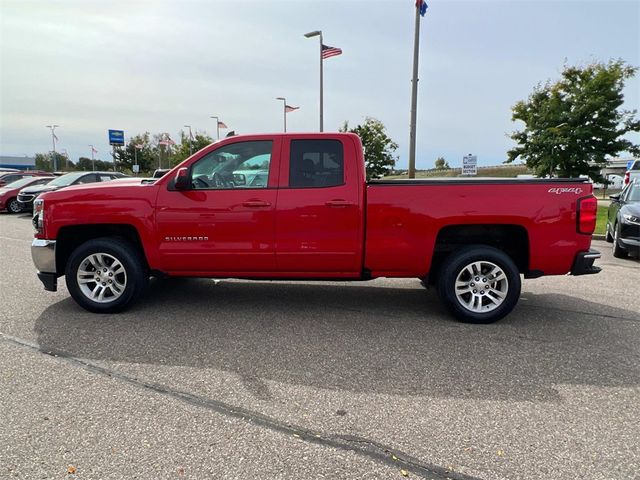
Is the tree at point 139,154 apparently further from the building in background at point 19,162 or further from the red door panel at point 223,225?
the red door panel at point 223,225

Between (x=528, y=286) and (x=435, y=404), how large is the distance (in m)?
4.01

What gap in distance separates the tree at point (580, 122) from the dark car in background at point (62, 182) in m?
16.9

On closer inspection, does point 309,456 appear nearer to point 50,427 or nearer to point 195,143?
point 50,427

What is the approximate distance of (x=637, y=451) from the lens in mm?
2488

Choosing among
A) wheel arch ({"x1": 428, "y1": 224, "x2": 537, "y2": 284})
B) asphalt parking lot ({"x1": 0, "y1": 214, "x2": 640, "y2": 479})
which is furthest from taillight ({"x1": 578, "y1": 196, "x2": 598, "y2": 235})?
asphalt parking lot ({"x1": 0, "y1": 214, "x2": 640, "y2": 479})

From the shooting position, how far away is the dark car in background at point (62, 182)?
1511 centimetres

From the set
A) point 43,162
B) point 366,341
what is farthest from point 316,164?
point 43,162

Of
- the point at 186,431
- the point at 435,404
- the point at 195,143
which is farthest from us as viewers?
the point at 195,143

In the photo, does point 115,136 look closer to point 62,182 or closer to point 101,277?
point 62,182

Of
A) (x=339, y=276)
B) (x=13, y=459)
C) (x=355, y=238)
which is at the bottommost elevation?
(x=13, y=459)

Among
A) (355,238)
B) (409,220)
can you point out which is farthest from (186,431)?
(409,220)

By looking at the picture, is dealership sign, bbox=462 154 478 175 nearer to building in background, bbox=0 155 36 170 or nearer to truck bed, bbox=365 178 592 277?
truck bed, bbox=365 178 592 277

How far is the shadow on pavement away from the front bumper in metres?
0.36

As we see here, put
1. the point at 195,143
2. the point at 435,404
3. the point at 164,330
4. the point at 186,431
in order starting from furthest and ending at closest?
the point at 195,143 < the point at 164,330 < the point at 435,404 < the point at 186,431
